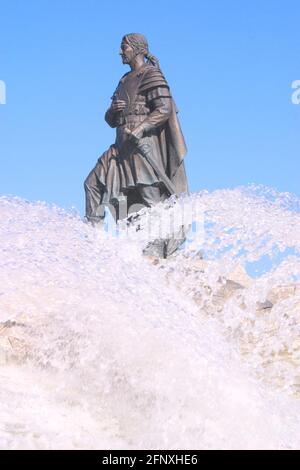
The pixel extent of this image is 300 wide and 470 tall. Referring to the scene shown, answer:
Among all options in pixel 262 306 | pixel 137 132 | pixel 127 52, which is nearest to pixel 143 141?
pixel 137 132

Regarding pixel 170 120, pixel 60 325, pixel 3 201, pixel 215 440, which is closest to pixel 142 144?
pixel 170 120

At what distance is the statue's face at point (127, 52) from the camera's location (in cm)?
896

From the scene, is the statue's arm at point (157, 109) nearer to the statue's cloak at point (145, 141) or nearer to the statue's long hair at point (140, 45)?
the statue's cloak at point (145, 141)

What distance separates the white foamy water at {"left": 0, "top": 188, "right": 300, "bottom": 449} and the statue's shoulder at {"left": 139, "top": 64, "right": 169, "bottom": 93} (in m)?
3.24

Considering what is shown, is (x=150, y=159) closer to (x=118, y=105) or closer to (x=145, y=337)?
(x=118, y=105)

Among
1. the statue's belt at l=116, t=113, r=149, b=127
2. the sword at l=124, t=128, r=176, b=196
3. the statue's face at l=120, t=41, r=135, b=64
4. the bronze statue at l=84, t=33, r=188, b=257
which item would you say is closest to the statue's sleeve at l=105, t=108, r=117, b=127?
the bronze statue at l=84, t=33, r=188, b=257


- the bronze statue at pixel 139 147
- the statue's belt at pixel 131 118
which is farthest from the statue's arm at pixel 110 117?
the statue's belt at pixel 131 118

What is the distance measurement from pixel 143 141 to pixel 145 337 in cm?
485

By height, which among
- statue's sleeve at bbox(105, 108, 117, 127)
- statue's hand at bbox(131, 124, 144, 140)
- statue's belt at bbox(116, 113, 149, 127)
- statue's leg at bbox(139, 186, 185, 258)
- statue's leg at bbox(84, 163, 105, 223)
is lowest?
statue's leg at bbox(139, 186, 185, 258)

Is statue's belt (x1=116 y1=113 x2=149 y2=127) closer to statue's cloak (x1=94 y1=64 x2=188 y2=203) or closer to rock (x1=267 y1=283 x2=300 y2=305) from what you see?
statue's cloak (x1=94 y1=64 x2=188 y2=203)

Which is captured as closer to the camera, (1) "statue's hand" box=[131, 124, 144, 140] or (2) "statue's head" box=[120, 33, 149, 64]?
(1) "statue's hand" box=[131, 124, 144, 140]

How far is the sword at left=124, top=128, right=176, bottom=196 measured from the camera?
8664mm

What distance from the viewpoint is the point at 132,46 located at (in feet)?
29.4

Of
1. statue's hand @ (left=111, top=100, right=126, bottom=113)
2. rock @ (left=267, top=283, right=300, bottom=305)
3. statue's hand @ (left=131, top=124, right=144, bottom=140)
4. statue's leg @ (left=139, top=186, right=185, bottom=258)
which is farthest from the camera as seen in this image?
statue's hand @ (left=111, top=100, right=126, bottom=113)
